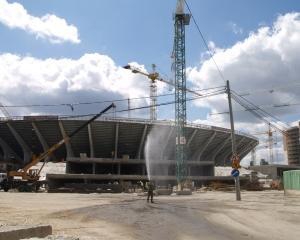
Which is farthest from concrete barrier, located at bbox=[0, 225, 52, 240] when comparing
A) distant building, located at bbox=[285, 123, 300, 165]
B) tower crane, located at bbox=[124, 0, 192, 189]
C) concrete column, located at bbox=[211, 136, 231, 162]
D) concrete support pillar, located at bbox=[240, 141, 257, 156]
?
distant building, located at bbox=[285, 123, 300, 165]

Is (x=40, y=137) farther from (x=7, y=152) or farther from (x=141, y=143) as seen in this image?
(x=141, y=143)

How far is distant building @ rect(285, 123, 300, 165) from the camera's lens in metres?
147

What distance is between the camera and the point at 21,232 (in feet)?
28.1

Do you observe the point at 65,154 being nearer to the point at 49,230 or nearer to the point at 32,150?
the point at 32,150

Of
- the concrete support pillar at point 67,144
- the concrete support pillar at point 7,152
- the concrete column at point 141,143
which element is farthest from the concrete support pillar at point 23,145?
the concrete column at point 141,143

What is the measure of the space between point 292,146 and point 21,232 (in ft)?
528

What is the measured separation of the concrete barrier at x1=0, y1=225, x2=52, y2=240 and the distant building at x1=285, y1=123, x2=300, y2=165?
14045cm

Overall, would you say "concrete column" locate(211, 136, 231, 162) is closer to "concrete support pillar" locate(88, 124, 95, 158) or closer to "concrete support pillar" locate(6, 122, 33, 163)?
"concrete support pillar" locate(88, 124, 95, 158)

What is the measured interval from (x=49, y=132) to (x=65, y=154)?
10689mm

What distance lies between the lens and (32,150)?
321 feet

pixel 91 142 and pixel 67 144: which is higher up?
pixel 91 142

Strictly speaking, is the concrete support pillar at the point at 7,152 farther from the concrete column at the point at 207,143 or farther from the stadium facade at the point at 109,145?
the concrete column at the point at 207,143

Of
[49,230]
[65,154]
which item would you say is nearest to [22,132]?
[65,154]

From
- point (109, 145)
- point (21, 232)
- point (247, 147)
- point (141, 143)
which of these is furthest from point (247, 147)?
point (21, 232)
